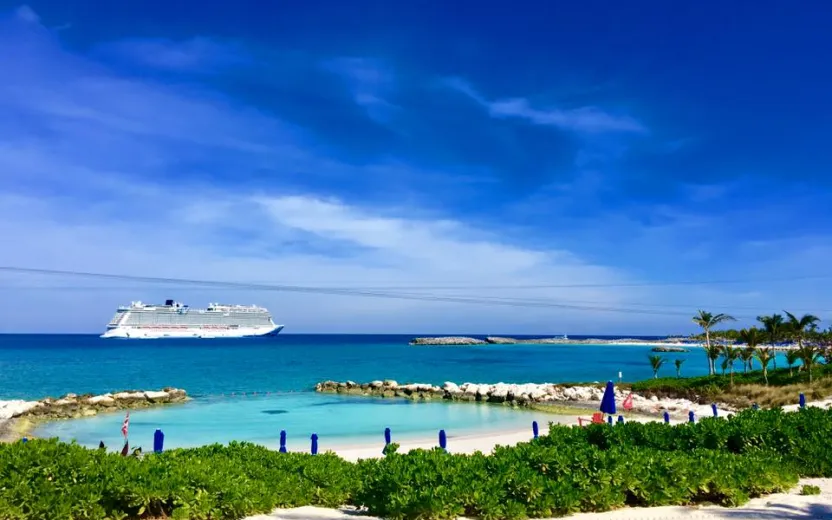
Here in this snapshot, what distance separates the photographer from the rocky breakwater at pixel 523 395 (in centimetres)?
3496

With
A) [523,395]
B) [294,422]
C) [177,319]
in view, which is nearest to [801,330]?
[523,395]

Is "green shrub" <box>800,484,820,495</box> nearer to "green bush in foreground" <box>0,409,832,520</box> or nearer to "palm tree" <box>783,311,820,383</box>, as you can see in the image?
"green bush in foreground" <box>0,409,832,520</box>

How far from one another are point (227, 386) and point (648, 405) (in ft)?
120

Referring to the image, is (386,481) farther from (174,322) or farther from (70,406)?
(174,322)

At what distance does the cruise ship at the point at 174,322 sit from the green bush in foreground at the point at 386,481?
6290 inches

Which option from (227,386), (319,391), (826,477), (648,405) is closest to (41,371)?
(227,386)

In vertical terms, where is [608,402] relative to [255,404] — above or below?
above

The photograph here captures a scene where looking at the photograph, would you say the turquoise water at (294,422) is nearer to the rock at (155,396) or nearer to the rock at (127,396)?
the rock at (155,396)

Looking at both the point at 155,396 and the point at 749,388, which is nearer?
the point at 749,388

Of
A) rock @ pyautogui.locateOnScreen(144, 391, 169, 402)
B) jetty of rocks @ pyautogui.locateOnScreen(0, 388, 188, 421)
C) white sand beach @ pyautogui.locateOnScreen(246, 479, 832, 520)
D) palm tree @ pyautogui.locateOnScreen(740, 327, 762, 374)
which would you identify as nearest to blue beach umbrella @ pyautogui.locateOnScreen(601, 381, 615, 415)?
white sand beach @ pyautogui.locateOnScreen(246, 479, 832, 520)

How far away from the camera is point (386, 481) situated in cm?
884

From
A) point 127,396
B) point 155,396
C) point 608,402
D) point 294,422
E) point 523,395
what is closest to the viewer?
point 608,402

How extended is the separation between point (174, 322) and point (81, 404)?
130446mm

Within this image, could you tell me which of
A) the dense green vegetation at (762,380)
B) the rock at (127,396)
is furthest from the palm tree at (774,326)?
the rock at (127,396)
